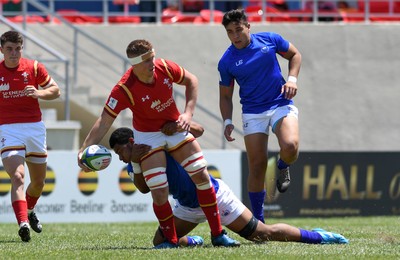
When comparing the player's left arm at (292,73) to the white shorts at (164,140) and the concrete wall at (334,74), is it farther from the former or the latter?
the concrete wall at (334,74)

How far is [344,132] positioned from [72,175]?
7358mm

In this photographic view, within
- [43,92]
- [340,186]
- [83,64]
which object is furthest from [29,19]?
[43,92]

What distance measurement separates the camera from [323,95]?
21.7 m

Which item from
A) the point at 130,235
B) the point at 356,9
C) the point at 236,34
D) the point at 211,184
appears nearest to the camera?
the point at 211,184

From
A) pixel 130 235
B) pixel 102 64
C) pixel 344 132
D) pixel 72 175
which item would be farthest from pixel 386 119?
pixel 130 235

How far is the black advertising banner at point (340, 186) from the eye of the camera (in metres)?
17.8

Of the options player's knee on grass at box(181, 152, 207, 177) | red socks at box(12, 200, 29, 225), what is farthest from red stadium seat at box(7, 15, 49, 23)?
player's knee on grass at box(181, 152, 207, 177)

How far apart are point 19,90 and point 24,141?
21.9 inches

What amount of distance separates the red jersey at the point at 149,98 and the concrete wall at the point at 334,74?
12.0m

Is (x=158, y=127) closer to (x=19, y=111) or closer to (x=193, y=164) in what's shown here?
(x=193, y=164)

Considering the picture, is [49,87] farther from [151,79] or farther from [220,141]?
[220,141]

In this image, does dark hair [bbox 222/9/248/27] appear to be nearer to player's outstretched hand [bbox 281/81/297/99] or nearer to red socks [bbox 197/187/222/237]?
player's outstretched hand [bbox 281/81/297/99]

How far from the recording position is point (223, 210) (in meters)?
9.20

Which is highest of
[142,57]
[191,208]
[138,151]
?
[142,57]
